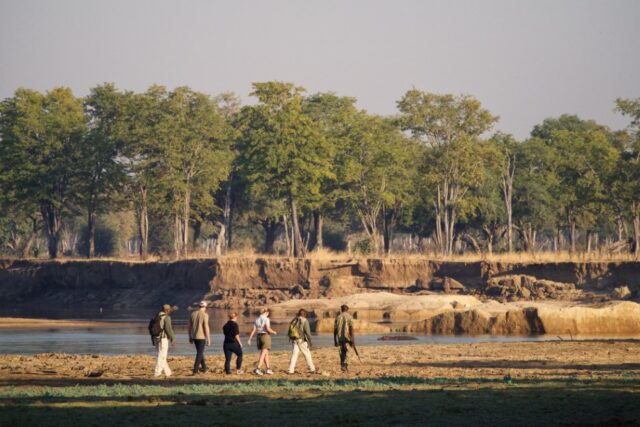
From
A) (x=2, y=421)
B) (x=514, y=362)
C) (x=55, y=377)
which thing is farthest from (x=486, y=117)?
→ (x=2, y=421)

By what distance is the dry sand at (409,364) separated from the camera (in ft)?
95.1

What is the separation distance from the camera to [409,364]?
33125 millimetres

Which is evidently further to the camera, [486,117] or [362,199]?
[362,199]

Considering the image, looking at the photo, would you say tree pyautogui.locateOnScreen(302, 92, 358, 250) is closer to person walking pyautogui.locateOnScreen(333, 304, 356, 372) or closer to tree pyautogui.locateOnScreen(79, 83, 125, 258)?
tree pyautogui.locateOnScreen(79, 83, 125, 258)

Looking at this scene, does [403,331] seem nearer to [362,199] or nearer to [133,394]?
[133,394]

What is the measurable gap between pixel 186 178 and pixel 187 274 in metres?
10.7

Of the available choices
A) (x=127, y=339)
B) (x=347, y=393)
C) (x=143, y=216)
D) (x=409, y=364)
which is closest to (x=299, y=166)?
(x=143, y=216)

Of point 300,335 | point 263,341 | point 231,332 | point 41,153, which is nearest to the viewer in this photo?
point 300,335

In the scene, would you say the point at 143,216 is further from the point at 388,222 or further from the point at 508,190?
the point at 508,190

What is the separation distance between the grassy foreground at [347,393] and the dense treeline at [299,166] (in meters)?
49.2

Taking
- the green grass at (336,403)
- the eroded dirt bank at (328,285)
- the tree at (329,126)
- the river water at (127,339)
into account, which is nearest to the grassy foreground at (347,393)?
the green grass at (336,403)

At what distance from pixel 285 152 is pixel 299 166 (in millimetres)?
1496

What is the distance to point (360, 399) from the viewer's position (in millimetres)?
22562

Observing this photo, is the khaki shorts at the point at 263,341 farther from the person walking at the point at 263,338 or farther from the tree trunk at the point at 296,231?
the tree trunk at the point at 296,231
